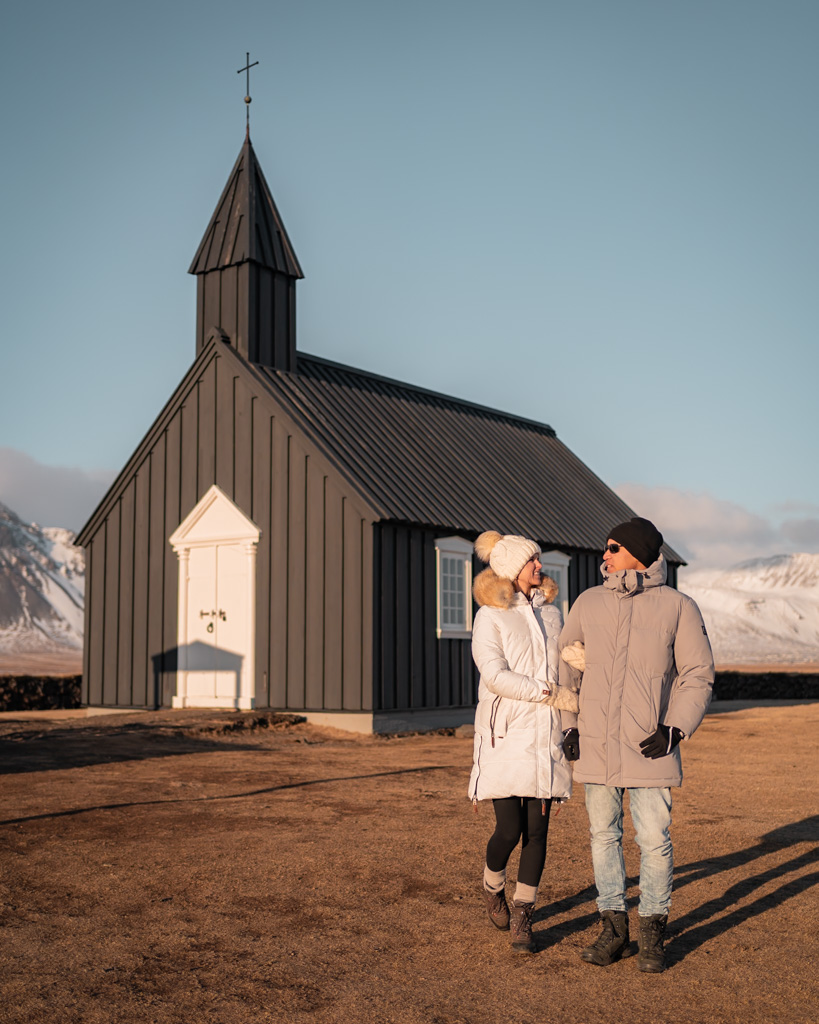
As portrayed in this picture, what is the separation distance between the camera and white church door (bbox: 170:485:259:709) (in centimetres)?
1684

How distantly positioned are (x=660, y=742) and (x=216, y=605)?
1335 centimetres

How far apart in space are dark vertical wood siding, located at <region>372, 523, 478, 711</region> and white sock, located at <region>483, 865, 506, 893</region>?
1023 cm

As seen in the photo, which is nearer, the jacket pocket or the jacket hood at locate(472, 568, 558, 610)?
the jacket pocket

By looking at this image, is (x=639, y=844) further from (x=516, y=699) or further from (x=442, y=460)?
(x=442, y=460)

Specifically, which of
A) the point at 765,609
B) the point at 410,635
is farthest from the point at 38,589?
the point at 410,635

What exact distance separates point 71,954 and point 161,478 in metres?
14.4

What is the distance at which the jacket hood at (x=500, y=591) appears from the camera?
5297 millimetres

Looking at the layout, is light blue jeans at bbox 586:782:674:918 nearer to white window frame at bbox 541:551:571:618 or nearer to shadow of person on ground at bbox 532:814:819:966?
shadow of person on ground at bbox 532:814:819:966

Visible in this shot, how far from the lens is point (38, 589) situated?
12975cm

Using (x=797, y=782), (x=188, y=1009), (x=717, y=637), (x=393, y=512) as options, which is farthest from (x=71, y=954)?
(x=717, y=637)

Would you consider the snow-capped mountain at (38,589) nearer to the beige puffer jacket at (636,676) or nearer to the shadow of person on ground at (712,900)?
the shadow of person on ground at (712,900)

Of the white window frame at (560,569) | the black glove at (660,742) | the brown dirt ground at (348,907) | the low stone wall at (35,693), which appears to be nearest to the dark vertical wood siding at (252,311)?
the white window frame at (560,569)

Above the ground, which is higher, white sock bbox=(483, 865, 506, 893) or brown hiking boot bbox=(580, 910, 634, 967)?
white sock bbox=(483, 865, 506, 893)

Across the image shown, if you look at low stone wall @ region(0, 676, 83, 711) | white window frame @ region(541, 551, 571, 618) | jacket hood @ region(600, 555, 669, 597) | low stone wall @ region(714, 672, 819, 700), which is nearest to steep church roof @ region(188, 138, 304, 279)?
white window frame @ region(541, 551, 571, 618)
